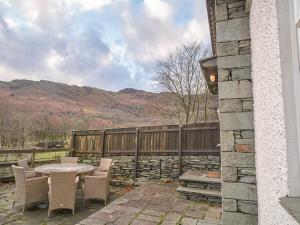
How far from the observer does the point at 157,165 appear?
286 inches

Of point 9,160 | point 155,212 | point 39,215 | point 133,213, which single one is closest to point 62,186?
point 39,215

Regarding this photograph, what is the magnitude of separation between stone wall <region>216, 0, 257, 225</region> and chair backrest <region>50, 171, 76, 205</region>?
10.0 ft

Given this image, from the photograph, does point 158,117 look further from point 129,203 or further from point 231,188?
point 231,188

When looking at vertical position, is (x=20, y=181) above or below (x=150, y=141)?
below

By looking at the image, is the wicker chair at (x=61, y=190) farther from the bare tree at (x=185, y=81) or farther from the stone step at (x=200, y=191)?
the bare tree at (x=185, y=81)

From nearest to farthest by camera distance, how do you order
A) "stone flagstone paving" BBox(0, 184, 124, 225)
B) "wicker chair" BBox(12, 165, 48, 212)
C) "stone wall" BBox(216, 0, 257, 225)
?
"stone wall" BBox(216, 0, 257, 225), "stone flagstone paving" BBox(0, 184, 124, 225), "wicker chair" BBox(12, 165, 48, 212)

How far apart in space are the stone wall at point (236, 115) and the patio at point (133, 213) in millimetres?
1130

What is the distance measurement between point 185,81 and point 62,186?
36.3ft

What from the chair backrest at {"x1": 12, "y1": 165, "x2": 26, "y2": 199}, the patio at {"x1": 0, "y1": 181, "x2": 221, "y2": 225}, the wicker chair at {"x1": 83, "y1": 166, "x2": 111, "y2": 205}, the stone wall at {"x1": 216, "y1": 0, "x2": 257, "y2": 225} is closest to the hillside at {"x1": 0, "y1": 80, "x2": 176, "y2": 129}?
the wicker chair at {"x1": 83, "y1": 166, "x2": 111, "y2": 205}

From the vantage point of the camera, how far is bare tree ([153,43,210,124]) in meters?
13.6

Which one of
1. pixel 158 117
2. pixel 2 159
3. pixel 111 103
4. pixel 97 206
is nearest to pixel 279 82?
pixel 97 206

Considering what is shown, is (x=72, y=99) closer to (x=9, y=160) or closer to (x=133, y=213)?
(x=9, y=160)

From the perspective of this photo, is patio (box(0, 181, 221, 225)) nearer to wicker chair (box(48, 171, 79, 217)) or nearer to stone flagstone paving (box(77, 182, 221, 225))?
stone flagstone paving (box(77, 182, 221, 225))

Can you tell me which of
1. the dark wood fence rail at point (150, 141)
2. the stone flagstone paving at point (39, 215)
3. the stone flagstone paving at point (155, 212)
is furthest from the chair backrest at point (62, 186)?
the dark wood fence rail at point (150, 141)
